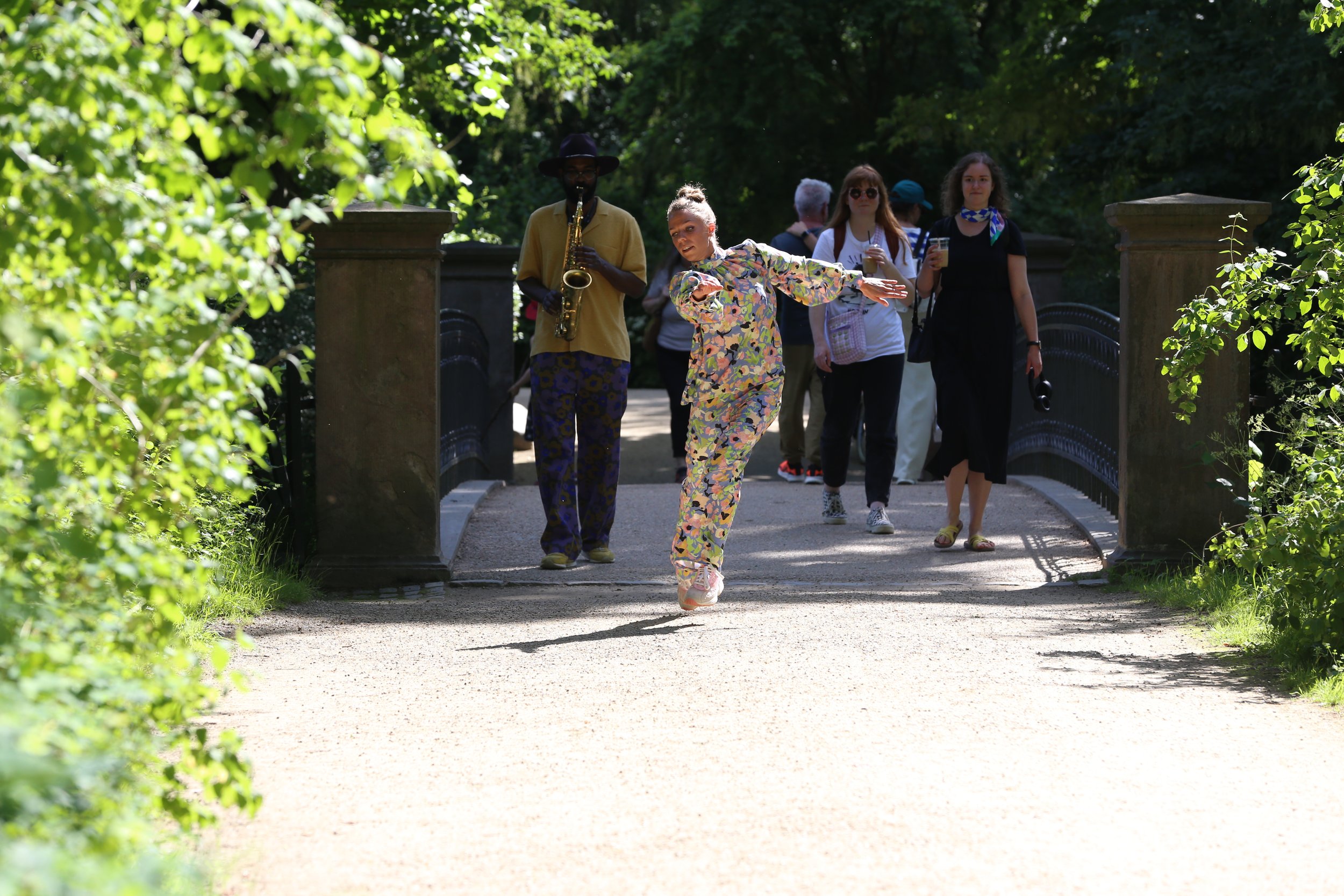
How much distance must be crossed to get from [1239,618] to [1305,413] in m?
0.83

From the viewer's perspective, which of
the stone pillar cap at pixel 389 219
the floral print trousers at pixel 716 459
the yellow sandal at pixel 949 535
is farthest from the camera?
the yellow sandal at pixel 949 535

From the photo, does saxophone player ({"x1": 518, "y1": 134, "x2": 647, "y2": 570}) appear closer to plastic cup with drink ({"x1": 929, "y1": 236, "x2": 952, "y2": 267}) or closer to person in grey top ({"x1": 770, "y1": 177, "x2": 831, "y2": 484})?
plastic cup with drink ({"x1": 929, "y1": 236, "x2": 952, "y2": 267})

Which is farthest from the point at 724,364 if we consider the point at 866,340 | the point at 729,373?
Answer: the point at 866,340

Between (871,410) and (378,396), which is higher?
(378,396)

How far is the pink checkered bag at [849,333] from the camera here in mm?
8664

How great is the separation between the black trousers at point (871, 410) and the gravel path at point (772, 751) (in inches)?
74.8

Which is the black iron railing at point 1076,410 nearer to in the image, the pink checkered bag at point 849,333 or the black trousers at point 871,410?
the black trousers at point 871,410

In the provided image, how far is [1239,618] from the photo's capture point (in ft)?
19.9

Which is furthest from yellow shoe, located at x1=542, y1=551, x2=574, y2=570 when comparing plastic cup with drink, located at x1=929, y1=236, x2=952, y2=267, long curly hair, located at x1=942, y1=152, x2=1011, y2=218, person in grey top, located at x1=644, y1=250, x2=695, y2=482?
person in grey top, located at x1=644, y1=250, x2=695, y2=482

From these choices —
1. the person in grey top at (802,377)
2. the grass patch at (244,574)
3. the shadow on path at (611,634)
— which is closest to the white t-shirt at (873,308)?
the person in grey top at (802,377)

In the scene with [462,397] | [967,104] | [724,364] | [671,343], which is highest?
[967,104]

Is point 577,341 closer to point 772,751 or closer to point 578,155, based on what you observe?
point 578,155

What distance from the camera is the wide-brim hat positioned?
7.70 m

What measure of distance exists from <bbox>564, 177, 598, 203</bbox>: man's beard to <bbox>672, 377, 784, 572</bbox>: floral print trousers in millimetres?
1742
